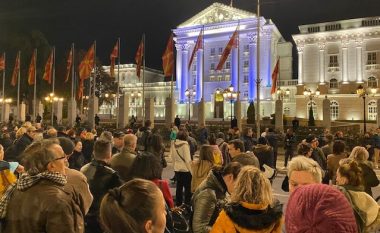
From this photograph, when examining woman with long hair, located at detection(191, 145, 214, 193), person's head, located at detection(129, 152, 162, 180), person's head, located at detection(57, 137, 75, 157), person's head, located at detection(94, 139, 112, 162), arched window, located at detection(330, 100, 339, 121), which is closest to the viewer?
person's head, located at detection(129, 152, 162, 180)

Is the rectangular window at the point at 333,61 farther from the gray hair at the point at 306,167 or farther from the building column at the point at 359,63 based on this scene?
the gray hair at the point at 306,167

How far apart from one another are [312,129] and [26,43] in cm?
4243

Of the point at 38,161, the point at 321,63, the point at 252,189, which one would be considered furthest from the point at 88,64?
the point at 321,63

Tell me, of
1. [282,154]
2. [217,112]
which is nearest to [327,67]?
[217,112]

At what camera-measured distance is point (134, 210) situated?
7.09 ft

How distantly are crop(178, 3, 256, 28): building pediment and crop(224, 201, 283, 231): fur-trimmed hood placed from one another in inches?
2494

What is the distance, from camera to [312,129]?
104 ft

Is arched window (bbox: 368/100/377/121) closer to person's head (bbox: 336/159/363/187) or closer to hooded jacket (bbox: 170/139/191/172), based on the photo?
hooded jacket (bbox: 170/139/191/172)

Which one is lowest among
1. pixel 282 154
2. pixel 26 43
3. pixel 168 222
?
pixel 282 154

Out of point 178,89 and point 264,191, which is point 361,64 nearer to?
point 178,89

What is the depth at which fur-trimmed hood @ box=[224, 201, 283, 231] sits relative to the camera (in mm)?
3084

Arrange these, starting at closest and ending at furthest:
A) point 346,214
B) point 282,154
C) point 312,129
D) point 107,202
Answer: point 107,202 < point 346,214 < point 282,154 < point 312,129

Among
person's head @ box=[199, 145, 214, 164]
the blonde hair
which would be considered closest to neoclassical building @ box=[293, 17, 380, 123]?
person's head @ box=[199, 145, 214, 164]

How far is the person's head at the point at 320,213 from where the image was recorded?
2438 mm
